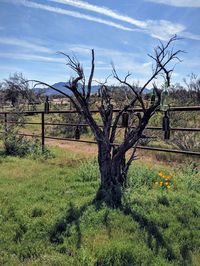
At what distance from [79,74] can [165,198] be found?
203 cm

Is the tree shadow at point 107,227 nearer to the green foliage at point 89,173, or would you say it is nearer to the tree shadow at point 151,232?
the tree shadow at point 151,232

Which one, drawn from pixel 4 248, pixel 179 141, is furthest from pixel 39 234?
pixel 179 141

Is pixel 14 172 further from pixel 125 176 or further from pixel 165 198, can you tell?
pixel 165 198

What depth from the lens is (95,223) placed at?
3594 mm

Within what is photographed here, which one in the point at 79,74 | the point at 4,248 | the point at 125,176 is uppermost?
the point at 79,74

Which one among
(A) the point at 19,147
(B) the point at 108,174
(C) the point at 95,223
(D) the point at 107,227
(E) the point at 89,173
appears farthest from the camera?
(A) the point at 19,147

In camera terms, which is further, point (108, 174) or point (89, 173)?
point (89, 173)

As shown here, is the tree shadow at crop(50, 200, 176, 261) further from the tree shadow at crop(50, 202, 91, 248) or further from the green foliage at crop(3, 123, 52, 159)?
the green foliage at crop(3, 123, 52, 159)

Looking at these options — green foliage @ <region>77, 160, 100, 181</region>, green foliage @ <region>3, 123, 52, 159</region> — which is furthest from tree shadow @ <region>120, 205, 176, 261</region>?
green foliage @ <region>3, 123, 52, 159</region>

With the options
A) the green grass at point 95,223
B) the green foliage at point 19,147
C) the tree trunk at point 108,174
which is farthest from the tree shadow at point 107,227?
the green foliage at point 19,147

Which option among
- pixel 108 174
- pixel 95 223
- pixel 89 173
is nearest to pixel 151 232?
pixel 95 223

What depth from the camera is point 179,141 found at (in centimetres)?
894

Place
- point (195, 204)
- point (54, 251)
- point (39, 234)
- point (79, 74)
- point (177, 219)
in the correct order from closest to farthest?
point (54, 251)
point (39, 234)
point (177, 219)
point (195, 204)
point (79, 74)

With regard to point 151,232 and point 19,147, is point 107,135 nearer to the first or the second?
point 151,232
